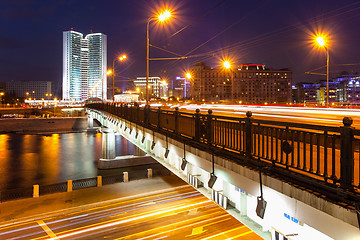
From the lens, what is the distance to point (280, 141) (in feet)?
22.6

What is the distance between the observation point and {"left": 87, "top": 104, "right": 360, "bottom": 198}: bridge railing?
14.0ft

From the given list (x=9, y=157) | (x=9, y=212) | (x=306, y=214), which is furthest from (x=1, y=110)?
(x=306, y=214)

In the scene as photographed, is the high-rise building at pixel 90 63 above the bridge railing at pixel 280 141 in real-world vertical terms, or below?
above

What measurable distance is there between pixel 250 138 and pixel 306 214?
2.29 metres

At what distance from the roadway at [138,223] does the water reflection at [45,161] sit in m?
14.8

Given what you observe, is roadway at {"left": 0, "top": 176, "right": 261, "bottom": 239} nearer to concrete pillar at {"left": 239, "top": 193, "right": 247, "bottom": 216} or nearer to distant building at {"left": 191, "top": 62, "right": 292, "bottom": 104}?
concrete pillar at {"left": 239, "top": 193, "right": 247, "bottom": 216}

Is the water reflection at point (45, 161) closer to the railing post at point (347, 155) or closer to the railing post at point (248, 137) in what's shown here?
the railing post at point (248, 137)

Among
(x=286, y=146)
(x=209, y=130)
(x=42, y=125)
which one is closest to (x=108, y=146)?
(x=209, y=130)

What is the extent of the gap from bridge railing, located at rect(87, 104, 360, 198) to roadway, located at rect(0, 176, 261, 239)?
21.1 ft

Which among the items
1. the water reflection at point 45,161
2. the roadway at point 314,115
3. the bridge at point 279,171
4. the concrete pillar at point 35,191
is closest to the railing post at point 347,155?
the bridge at point 279,171

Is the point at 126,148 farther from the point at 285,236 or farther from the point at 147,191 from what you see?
the point at 285,236

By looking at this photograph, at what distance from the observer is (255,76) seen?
12500 cm

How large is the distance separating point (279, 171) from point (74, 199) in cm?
1966

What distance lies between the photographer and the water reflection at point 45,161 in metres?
32.8
